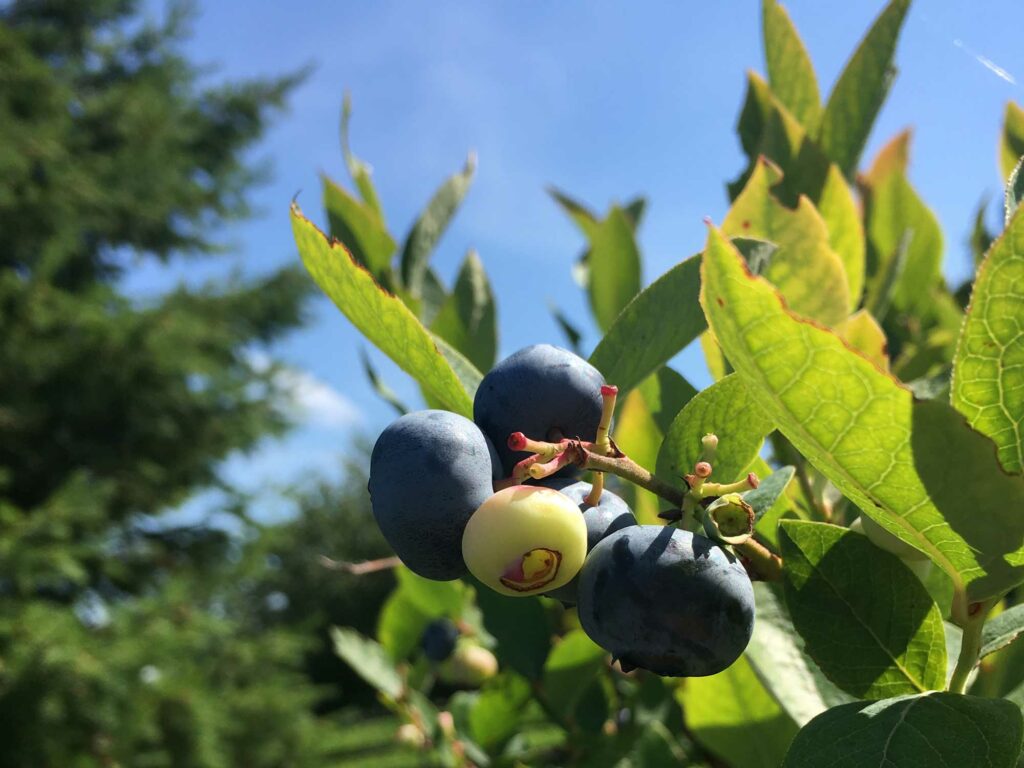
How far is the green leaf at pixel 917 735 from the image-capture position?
1.27 feet

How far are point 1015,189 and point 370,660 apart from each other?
132 cm

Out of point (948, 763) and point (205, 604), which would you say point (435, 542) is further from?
point (205, 604)

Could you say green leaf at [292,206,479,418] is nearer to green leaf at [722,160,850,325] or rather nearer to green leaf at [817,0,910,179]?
green leaf at [722,160,850,325]

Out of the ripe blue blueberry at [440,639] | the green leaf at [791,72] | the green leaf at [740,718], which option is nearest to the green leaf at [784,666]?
the green leaf at [740,718]

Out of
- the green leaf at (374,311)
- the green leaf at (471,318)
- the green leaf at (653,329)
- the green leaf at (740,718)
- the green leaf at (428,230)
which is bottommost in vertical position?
the green leaf at (740,718)

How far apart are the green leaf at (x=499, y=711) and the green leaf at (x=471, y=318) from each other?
1.80ft

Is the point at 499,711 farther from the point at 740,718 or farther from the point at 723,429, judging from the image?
the point at 723,429

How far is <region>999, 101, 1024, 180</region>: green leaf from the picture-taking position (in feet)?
3.89

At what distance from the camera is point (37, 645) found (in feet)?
21.1

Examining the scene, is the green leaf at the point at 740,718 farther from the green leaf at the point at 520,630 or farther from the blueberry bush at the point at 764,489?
the green leaf at the point at 520,630

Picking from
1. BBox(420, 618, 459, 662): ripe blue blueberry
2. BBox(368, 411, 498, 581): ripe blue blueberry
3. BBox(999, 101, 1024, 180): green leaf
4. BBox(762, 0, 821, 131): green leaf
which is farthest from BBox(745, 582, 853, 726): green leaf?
BBox(420, 618, 459, 662): ripe blue blueberry

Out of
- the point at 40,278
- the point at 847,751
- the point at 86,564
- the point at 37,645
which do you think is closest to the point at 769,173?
the point at 847,751

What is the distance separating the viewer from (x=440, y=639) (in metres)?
1.64

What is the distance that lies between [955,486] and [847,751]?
0.46 feet
